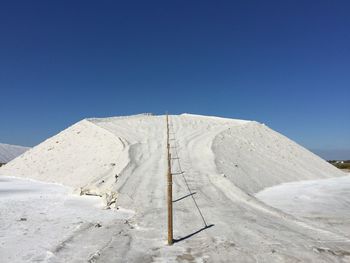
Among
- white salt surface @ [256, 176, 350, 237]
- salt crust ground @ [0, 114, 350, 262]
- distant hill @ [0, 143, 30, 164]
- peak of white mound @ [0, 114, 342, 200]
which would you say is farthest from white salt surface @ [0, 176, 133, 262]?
distant hill @ [0, 143, 30, 164]

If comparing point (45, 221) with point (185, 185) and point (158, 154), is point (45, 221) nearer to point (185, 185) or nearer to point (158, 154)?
point (185, 185)

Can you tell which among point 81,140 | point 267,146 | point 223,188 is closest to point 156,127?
point 81,140

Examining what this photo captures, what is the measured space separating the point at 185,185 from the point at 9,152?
35.8 m

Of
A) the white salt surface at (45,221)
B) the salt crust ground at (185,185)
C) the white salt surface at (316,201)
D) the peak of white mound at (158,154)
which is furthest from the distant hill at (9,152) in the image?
the white salt surface at (316,201)

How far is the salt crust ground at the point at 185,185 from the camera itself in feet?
22.8

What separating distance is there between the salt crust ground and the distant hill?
1993cm

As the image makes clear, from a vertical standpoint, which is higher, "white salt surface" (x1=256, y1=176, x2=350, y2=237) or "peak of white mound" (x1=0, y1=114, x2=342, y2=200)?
"peak of white mound" (x1=0, y1=114, x2=342, y2=200)

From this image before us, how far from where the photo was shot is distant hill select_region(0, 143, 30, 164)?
4151 cm

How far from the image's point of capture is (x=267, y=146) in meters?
23.4

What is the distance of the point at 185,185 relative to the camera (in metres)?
13.6

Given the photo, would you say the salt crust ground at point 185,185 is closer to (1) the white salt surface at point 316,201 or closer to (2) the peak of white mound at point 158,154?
(2) the peak of white mound at point 158,154

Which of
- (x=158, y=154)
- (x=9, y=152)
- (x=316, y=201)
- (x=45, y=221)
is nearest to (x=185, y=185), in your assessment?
(x=316, y=201)

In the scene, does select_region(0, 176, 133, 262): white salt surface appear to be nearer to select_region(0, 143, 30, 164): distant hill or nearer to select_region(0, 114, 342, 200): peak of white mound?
select_region(0, 114, 342, 200): peak of white mound

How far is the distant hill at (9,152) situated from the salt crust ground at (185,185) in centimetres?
1993
